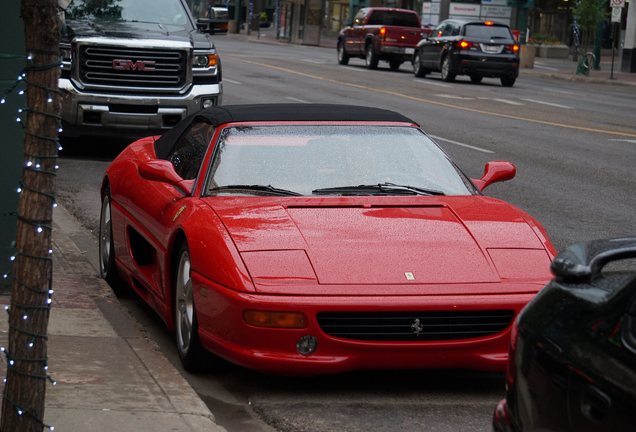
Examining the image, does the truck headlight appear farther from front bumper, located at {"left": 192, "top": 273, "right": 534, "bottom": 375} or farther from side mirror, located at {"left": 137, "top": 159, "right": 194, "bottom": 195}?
front bumper, located at {"left": 192, "top": 273, "right": 534, "bottom": 375}

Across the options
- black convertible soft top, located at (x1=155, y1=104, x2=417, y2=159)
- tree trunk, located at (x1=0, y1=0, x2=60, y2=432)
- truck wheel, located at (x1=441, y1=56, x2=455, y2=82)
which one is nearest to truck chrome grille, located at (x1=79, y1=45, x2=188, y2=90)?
black convertible soft top, located at (x1=155, y1=104, x2=417, y2=159)

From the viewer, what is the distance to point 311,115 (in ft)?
27.3

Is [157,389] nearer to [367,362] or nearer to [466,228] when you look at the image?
[367,362]

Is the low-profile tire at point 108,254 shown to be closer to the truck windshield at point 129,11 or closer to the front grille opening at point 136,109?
the front grille opening at point 136,109

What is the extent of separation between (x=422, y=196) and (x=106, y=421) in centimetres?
268

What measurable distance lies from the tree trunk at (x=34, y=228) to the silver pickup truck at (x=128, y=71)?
1141 cm

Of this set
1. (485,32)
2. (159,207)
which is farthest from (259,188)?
(485,32)

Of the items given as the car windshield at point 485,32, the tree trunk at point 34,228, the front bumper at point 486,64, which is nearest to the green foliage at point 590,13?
the car windshield at point 485,32

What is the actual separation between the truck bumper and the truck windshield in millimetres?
1121

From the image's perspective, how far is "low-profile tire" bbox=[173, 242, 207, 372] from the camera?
277 inches

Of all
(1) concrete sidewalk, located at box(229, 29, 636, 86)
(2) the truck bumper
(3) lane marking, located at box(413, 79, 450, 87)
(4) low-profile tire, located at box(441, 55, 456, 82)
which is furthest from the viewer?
(1) concrete sidewalk, located at box(229, 29, 636, 86)

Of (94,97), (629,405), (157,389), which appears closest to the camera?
(629,405)

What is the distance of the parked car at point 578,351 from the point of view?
3.27 metres

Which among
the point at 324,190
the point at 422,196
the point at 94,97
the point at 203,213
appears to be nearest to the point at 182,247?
the point at 203,213
